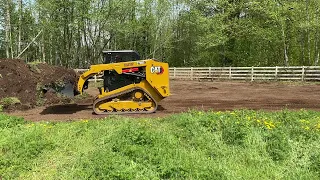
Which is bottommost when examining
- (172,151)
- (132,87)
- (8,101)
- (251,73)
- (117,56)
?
(172,151)

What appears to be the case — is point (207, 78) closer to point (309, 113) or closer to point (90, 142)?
point (309, 113)

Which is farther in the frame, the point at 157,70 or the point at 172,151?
the point at 157,70

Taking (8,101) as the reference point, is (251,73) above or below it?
above

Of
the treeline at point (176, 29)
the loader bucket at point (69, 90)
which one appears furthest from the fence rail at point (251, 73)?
the loader bucket at point (69, 90)

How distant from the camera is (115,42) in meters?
41.7

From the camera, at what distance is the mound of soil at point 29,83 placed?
475 inches

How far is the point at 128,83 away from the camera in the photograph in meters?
10.8

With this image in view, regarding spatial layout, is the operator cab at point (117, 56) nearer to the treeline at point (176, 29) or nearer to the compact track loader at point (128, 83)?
the compact track loader at point (128, 83)

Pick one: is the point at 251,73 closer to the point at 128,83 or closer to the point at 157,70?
the point at 157,70

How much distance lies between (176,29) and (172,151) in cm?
3700

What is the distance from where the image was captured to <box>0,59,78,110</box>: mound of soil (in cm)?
1207

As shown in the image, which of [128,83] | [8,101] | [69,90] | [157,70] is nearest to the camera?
[157,70]

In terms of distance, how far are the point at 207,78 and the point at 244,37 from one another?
244 inches

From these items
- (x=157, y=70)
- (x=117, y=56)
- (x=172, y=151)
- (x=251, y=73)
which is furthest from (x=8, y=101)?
(x=251, y=73)
